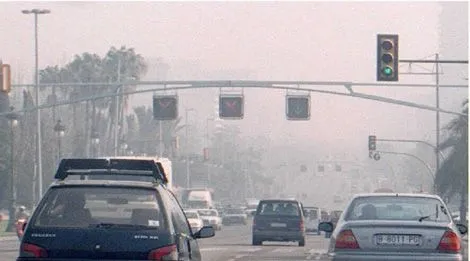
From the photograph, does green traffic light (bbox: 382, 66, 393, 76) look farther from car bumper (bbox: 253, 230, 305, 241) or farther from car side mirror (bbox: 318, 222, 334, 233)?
car side mirror (bbox: 318, 222, 334, 233)

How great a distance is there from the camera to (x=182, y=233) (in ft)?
46.2

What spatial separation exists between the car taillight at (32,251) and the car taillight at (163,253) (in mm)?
1025

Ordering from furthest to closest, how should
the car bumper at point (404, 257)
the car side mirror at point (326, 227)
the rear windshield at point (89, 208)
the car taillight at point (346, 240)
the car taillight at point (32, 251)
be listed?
the car side mirror at point (326, 227) < the car taillight at point (346, 240) < the car bumper at point (404, 257) < the rear windshield at point (89, 208) < the car taillight at point (32, 251)

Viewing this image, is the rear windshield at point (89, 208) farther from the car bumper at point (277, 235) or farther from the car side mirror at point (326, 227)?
the car bumper at point (277, 235)

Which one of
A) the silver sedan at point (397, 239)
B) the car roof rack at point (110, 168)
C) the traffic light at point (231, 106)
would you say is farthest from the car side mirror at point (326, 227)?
the traffic light at point (231, 106)

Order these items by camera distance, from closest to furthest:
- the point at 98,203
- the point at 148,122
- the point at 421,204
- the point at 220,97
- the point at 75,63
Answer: the point at 98,203
the point at 421,204
the point at 220,97
the point at 75,63
the point at 148,122

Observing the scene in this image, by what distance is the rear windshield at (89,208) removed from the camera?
1345 centimetres

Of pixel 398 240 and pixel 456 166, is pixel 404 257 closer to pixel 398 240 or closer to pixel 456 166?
pixel 398 240

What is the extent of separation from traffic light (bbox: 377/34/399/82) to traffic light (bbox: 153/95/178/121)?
18486mm

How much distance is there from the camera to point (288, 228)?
43.9 meters

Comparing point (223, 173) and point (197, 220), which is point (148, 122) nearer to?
point (223, 173)

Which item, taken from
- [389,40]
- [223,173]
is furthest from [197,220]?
[223,173]

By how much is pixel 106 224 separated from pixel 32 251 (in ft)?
2.55

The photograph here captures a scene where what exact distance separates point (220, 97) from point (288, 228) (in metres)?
10.0
